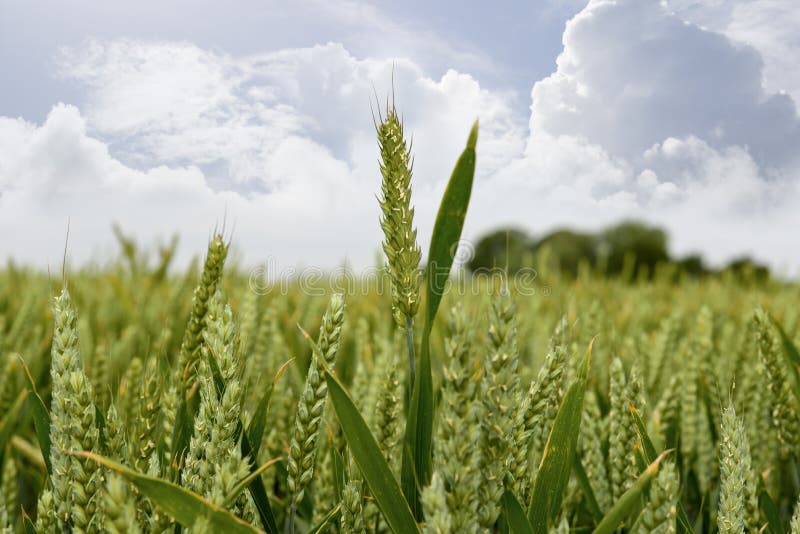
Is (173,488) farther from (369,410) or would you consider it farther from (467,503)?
(369,410)

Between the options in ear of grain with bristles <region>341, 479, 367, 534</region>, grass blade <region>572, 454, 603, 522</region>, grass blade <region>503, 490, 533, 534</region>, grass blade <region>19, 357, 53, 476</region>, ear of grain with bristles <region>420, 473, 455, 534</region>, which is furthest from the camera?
grass blade <region>572, 454, 603, 522</region>

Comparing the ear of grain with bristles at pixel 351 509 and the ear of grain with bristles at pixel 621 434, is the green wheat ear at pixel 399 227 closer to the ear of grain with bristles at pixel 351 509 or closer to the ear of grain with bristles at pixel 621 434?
the ear of grain with bristles at pixel 351 509

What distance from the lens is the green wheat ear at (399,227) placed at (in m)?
0.75

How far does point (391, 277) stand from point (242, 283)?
366 centimetres

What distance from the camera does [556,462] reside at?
0.77 metres

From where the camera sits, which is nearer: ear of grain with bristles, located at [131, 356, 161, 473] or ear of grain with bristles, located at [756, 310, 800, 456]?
ear of grain with bristles, located at [131, 356, 161, 473]

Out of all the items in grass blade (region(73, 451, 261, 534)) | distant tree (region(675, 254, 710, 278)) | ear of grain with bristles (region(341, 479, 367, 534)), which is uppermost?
distant tree (region(675, 254, 710, 278))

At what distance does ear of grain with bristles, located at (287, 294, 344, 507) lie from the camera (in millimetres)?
765

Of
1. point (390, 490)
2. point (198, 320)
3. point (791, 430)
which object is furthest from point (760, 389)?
point (198, 320)

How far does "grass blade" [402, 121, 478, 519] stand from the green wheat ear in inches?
1.3

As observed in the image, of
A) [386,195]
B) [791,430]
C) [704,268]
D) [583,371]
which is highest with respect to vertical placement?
[704,268]

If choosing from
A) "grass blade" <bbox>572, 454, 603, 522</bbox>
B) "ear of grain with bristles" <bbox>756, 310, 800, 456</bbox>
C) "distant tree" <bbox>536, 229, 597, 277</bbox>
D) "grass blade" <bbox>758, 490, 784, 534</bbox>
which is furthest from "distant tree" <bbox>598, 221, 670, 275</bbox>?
"grass blade" <bbox>572, 454, 603, 522</bbox>

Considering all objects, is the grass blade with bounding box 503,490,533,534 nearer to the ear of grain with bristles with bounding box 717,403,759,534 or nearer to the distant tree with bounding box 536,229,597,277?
the ear of grain with bristles with bounding box 717,403,759,534

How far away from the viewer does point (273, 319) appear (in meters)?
1.69
